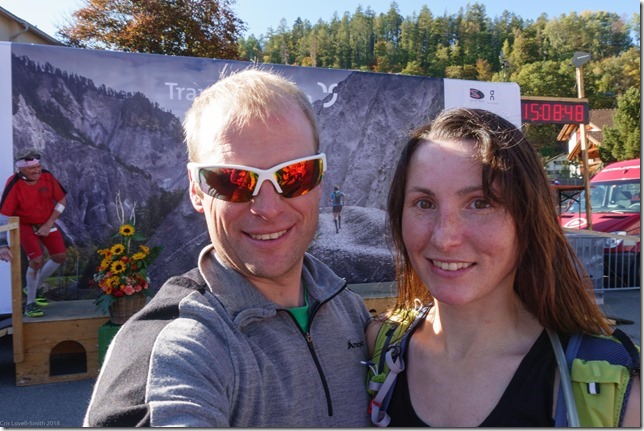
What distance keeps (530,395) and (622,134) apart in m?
19.4

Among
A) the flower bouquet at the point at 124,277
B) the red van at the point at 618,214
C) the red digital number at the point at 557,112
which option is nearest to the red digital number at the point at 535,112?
the red digital number at the point at 557,112

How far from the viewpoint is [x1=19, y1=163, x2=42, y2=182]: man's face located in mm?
5410

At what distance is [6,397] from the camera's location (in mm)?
4645

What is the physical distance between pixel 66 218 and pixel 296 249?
16.7 feet

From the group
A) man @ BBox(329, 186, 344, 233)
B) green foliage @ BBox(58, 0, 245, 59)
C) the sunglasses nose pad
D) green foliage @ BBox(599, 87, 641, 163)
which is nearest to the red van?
man @ BBox(329, 186, 344, 233)

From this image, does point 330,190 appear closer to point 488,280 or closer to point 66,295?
point 66,295

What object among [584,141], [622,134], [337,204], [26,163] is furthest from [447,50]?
[26,163]

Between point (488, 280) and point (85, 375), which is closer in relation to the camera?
point (488, 280)

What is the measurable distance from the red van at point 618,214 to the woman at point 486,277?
26.5 feet

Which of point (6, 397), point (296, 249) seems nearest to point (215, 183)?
point (296, 249)

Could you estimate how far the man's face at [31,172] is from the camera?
17.7 feet

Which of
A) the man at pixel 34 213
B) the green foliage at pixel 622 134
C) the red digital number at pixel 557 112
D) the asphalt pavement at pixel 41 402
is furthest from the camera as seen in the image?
the green foliage at pixel 622 134

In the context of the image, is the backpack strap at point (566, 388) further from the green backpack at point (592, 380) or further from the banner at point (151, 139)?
the banner at point (151, 139)

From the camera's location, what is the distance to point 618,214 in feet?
33.3
